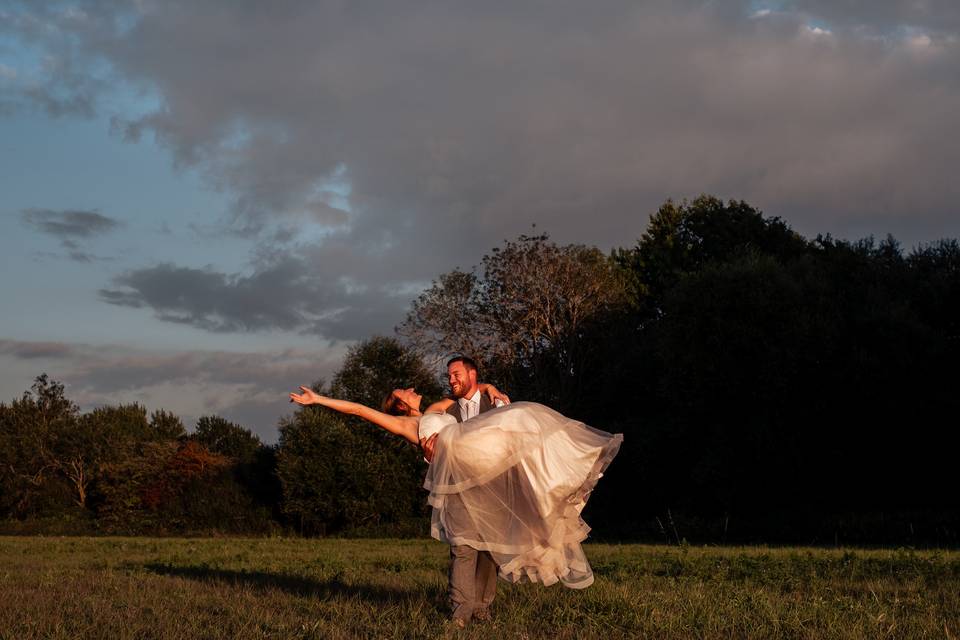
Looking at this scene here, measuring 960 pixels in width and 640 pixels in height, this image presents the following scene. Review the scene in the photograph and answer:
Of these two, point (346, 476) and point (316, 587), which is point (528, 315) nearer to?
point (346, 476)

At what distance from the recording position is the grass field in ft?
26.9

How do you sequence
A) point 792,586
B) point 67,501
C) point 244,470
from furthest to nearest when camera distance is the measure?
point 67,501 < point 244,470 < point 792,586

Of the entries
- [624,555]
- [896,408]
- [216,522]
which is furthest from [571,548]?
[216,522]

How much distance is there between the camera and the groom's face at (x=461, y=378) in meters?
9.81

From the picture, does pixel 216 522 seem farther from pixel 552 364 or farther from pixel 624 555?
pixel 624 555

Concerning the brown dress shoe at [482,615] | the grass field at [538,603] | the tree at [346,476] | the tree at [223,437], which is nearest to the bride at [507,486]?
the brown dress shoe at [482,615]

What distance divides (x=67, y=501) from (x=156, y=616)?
5821cm

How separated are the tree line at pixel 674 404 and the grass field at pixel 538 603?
1091 centimetres

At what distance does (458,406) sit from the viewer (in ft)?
33.1

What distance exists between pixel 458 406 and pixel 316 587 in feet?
14.4

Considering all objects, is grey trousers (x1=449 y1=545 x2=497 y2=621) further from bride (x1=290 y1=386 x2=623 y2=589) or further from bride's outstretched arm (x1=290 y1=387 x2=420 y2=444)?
bride's outstretched arm (x1=290 y1=387 x2=420 y2=444)

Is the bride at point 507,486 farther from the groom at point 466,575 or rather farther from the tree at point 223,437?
the tree at point 223,437

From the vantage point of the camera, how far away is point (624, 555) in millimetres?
19656

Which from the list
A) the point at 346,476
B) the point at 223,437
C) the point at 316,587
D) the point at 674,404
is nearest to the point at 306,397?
the point at 316,587
